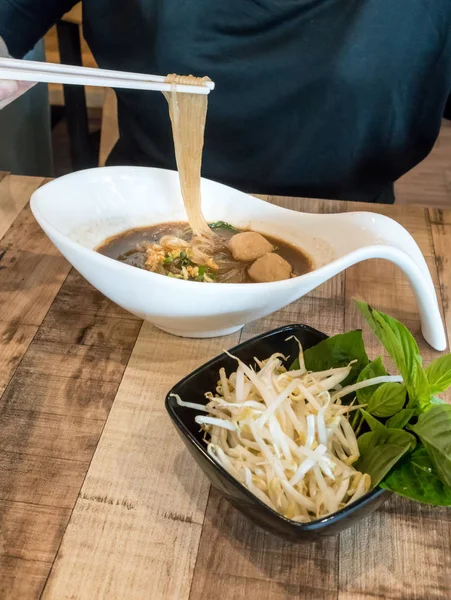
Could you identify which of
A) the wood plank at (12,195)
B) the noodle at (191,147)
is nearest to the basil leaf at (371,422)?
the noodle at (191,147)

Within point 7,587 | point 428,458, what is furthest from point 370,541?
point 7,587

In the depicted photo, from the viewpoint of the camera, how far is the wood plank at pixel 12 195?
1.32m

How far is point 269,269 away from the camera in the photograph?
3.43 feet

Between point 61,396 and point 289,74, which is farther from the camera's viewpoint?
point 289,74

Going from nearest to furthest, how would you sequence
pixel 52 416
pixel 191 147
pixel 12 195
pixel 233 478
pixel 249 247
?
1. pixel 233 478
2. pixel 52 416
3. pixel 249 247
4. pixel 191 147
5. pixel 12 195

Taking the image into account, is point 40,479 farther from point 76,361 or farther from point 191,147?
point 191,147

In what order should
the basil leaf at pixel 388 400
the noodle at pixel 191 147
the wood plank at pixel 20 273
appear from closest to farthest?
the basil leaf at pixel 388 400 < the wood plank at pixel 20 273 < the noodle at pixel 191 147

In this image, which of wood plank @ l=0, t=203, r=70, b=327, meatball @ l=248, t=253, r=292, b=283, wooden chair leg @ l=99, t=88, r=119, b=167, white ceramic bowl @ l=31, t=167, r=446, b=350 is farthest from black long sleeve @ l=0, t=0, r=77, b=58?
meatball @ l=248, t=253, r=292, b=283

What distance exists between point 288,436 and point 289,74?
1026 millimetres

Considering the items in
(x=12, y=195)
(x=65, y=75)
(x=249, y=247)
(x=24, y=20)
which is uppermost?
(x=65, y=75)

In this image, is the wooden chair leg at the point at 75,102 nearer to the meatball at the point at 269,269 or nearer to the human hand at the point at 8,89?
the human hand at the point at 8,89

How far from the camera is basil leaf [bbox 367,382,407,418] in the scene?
30.0 inches

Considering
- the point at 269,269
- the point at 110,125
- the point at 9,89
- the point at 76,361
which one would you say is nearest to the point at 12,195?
the point at 9,89

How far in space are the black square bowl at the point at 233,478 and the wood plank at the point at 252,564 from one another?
0.05m
